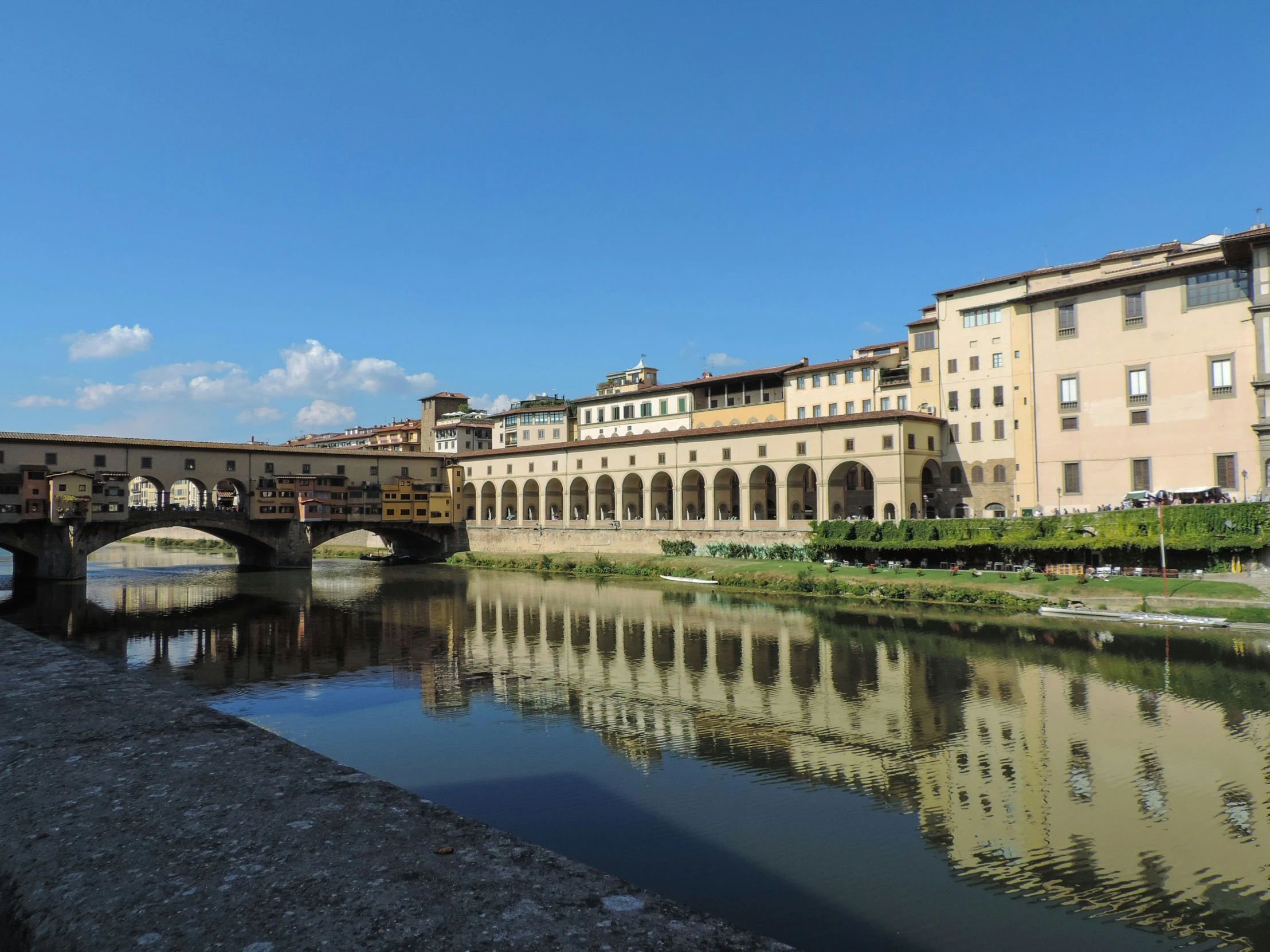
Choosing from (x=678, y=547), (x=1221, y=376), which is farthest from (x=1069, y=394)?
(x=678, y=547)

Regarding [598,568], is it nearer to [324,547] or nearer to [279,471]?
[279,471]

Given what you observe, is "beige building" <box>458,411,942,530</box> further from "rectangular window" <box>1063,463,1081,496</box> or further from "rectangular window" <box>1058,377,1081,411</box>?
"rectangular window" <box>1063,463,1081,496</box>

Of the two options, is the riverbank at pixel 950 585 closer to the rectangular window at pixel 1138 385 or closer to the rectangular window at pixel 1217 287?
the rectangular window at pixel 1138 385

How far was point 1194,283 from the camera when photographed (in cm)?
4481

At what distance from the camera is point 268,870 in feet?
16.6

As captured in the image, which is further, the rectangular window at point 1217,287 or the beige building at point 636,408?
the beige building at point 636,408

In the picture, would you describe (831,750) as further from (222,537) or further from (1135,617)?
(222,537)

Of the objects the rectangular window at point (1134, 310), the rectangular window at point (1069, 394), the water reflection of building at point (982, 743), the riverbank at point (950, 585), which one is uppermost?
the rectangular window at point (1134, 310)

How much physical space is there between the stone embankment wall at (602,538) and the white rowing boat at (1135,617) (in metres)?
19.5

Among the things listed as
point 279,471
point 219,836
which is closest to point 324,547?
point 279,471

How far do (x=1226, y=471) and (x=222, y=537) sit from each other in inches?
2836

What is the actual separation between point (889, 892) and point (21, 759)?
1037 centimetres

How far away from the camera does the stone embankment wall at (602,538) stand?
56188 millimetres

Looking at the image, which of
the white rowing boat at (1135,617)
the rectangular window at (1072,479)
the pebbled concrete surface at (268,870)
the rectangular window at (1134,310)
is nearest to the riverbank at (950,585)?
the white rowing boat at (1135,617)
